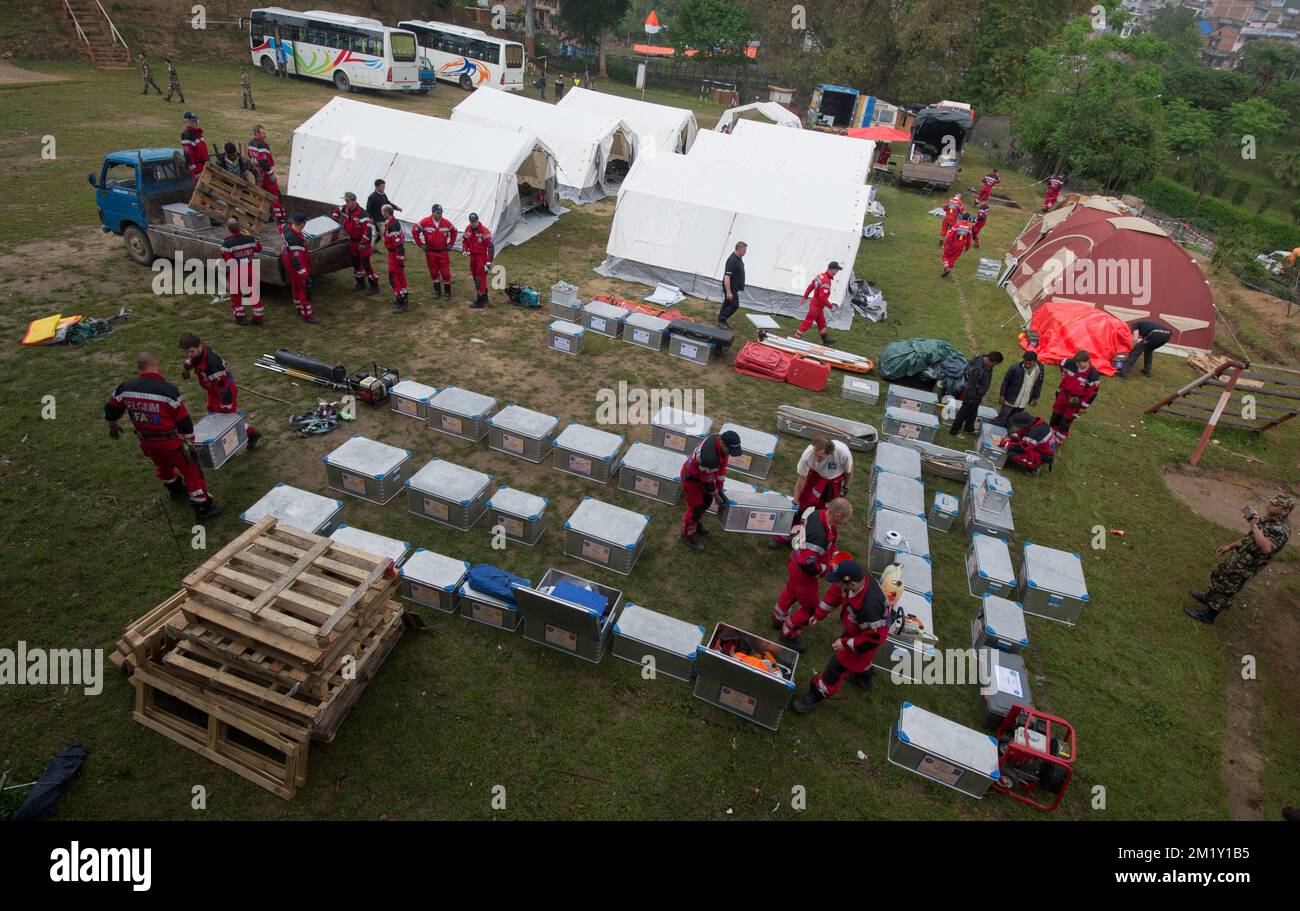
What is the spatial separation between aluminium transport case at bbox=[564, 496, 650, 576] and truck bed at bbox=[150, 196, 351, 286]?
28.6 ft

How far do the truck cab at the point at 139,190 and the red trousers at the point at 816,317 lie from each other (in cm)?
1339

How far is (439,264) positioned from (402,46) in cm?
2611

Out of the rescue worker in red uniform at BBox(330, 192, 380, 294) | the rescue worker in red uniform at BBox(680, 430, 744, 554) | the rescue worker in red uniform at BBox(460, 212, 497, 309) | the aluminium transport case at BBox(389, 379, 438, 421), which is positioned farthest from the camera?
the rescue worker in red uniform at BBox(460, 212, 497, 309)

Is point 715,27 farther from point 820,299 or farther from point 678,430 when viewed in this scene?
point 678,430

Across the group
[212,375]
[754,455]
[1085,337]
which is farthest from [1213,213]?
[212,375]

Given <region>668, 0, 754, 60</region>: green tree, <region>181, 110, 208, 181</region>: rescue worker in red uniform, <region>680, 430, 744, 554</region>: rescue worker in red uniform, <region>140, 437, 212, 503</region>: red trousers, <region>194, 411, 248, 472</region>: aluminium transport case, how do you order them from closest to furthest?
<region>140, 437, 212, 503</region>: red trousers, <region>680, 430, 744, 554</region>: rescue worker in red uniform, <region>194, 411, 248, 472</region>: aluminium transport case, <region>181, 110, 208, 181</region>: rescue worker in red uniform, <region>668, 0, 754, 60</region>: green tree

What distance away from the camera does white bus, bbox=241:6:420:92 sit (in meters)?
31.1

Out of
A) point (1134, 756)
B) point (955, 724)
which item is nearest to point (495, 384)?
point (955, 724)

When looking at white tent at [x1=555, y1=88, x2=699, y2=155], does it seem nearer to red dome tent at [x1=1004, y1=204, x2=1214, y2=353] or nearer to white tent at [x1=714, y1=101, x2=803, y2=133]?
white tent at [x1=714, y1=101, x2=803, y2=133]

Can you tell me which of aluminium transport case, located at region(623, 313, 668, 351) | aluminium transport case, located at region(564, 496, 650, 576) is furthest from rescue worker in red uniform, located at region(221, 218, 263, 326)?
aluminium transport case, located at region(564, 496, 650, 576)
